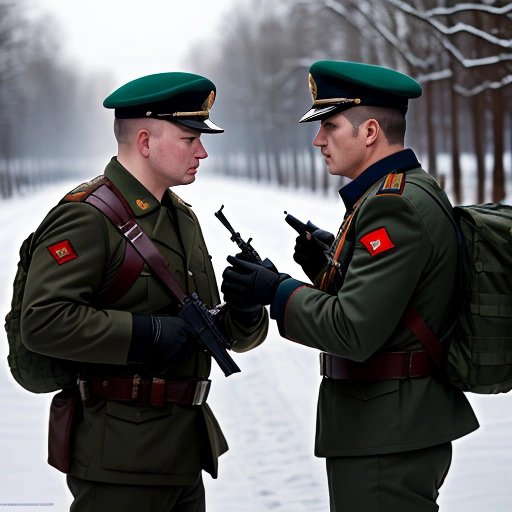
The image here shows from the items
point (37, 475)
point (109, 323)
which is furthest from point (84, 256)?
point (37, 475)

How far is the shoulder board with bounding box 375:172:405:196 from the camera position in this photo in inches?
117

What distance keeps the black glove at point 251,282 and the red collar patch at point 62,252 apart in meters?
0.51

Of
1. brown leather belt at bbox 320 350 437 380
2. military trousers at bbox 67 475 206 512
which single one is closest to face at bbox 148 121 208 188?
brown leather belt at bbox 320 350 437 380

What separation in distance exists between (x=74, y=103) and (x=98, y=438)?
293ft

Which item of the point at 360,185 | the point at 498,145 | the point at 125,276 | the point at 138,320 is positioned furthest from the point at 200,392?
the point at 498,145

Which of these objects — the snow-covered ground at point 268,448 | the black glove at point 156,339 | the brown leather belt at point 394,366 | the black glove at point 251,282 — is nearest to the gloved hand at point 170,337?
the black glove at point 156,339

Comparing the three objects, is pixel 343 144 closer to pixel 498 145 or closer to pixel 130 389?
pixel 130 389

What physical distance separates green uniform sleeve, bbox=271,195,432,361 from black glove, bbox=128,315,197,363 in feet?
1.29

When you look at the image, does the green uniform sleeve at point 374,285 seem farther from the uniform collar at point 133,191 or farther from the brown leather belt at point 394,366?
the uniform collar at point 133,191

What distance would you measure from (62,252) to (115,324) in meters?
0.27

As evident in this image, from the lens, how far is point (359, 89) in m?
3.14

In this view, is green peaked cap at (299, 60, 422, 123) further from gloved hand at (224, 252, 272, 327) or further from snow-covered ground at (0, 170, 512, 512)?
snow-covered ground at (0, 170, 512, 512)

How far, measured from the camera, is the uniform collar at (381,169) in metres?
3.13

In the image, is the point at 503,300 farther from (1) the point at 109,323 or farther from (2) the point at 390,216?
(1) the point at 109,323
